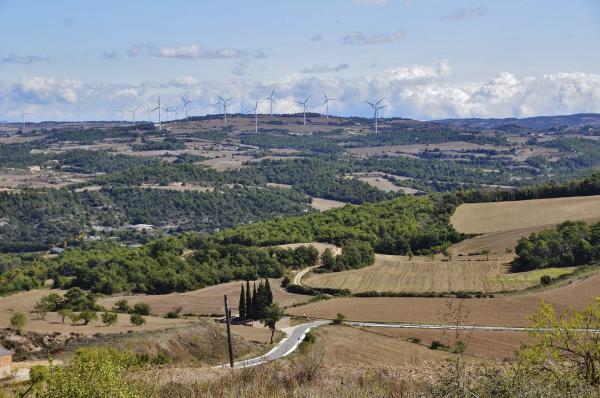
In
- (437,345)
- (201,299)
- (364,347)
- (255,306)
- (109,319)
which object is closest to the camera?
(437,345)

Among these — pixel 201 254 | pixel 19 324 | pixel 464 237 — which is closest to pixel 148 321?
pixel 19 324

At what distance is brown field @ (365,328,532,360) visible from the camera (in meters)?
51.9

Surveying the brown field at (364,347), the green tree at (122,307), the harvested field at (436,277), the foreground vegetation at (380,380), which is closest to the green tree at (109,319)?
the green tree at (122,307)

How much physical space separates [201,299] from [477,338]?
125 ft

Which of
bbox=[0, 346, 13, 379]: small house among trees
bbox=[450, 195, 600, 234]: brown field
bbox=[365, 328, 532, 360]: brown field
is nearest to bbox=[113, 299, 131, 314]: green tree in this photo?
bbox=[365, 328, 532, 360]: brown field

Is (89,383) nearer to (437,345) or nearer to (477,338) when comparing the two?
(437,345)

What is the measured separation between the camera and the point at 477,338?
57.2m

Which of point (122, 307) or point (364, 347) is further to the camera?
point (122, 307)

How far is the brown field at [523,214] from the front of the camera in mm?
117137

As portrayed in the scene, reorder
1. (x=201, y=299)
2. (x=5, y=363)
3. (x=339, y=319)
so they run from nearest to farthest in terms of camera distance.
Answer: (x=5, y=363), (x=339, y=319), (x=201, y=299)

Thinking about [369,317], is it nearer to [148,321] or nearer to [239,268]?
[148,321]

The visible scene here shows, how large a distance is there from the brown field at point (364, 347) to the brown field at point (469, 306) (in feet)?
27.4

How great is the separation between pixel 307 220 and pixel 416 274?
48.4 metres

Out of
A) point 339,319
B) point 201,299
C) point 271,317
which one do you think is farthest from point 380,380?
point 201,299
